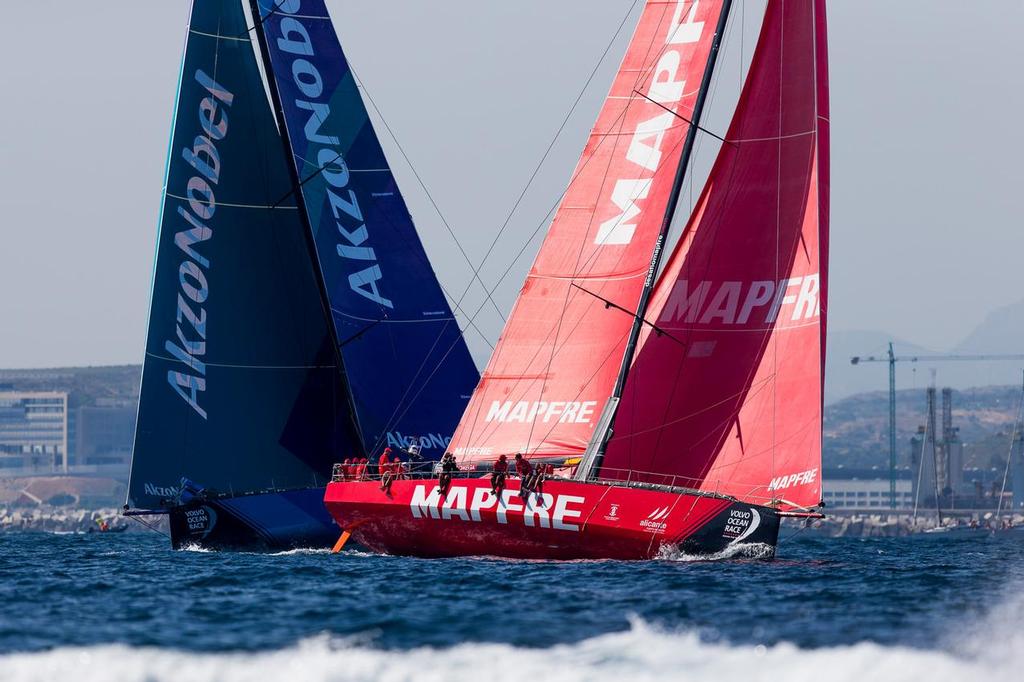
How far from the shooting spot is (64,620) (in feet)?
66.9

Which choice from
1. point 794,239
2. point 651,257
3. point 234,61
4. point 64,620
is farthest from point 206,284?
point 64,620

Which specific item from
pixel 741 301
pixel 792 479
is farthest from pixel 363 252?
pixel 792 479

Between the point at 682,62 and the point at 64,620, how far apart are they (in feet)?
50.3

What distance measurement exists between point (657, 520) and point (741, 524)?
143 centimetres

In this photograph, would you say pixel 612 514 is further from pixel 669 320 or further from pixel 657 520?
pixel 669 320

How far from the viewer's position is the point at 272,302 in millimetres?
37125

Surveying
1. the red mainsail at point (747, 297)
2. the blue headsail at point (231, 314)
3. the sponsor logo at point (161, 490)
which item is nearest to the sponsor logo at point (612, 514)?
the red mainsail at point (747, 297)

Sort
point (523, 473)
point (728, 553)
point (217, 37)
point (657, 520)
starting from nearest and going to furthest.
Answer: point (657, 520) → point (728, 553) → point (523, 473) → point (217, 37)

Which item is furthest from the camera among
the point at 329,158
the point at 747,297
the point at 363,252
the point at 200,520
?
the point at 329,158

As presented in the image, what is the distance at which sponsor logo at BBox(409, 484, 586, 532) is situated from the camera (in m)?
27.1

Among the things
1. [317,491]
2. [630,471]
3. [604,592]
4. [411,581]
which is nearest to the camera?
[604,592]

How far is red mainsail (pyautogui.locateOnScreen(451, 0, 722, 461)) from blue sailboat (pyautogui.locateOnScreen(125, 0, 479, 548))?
744 centimetres

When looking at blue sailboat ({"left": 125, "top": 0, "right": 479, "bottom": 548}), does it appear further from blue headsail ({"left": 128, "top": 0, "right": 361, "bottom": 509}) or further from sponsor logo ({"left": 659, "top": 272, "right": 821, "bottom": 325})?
sponsor logo ({"left": 659, "top": 272, "right": 821, "bottom": 325})

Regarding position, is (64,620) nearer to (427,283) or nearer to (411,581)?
(411,581)
